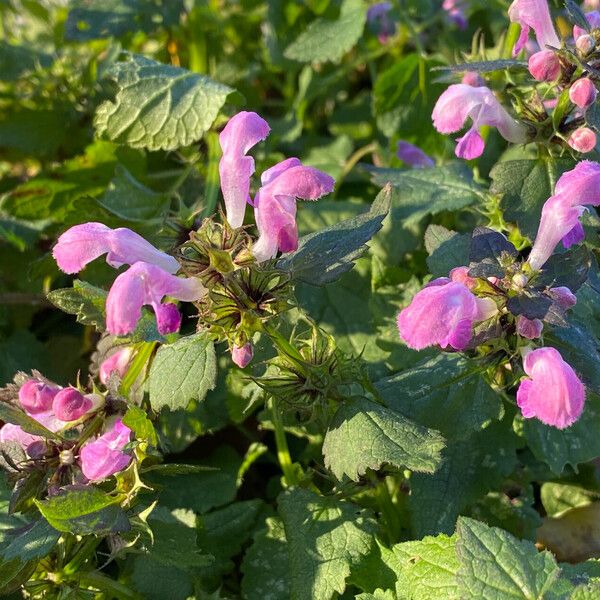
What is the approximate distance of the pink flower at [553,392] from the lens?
92 centimetres

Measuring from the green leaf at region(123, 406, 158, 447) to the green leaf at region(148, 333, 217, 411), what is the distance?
0.04 meters

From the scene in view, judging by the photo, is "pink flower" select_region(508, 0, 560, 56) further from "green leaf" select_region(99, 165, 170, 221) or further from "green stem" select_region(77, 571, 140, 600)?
"green stem" select_region(77, 571, 140, 600)

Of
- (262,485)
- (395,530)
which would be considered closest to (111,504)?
(395,530)

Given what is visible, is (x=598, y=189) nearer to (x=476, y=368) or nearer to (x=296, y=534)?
(x=476, y=368)

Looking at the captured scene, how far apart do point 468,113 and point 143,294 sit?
0.58 metres

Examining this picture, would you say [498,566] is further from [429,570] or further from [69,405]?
[69,405]

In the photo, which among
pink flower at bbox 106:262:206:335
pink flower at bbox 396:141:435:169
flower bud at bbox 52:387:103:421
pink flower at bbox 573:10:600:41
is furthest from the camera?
pink flower at bbox 396:141:435:169

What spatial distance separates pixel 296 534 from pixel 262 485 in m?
0.42

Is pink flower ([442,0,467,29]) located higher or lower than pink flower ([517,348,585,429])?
lower

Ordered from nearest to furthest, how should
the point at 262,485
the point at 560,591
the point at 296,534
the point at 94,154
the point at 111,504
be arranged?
the point at 560,591 → the point at 111,504 → the point at 296,534 → the point at 262,485 → the point at 94,154

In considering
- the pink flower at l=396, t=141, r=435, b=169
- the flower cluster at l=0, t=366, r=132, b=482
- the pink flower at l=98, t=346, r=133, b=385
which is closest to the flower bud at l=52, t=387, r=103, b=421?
the flower cluster at l=0, t=366, r=132, b=482

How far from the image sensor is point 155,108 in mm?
1577

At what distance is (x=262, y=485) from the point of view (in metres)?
1.61

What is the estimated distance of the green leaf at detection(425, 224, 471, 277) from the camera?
1.20 meters
